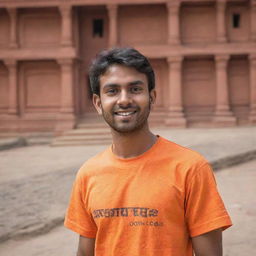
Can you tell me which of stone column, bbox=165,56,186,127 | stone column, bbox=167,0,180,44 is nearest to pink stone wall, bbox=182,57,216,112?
stone column, bbox=165,56,186,127

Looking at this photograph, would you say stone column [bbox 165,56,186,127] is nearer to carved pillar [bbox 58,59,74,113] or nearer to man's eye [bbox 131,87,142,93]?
carved pillar [bbox 58,59,74,113]

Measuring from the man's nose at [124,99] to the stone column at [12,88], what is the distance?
14.0m

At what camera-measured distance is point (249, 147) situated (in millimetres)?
8469

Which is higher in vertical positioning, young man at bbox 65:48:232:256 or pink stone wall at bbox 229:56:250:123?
pink stone wall at bbox 229:56:250:123

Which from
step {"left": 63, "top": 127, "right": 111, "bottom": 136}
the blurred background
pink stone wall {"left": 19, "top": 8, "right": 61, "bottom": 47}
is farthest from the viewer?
pink stone wall {"left": 19, "top": 8, "right": 61, "bottom": 47}

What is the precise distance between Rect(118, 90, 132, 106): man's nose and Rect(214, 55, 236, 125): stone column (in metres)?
13.3

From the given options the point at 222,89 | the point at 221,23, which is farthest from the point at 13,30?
the point at 222,89

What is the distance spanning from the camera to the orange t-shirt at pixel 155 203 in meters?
1.47

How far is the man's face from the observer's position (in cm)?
155

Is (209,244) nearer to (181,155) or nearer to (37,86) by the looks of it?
(181,155)

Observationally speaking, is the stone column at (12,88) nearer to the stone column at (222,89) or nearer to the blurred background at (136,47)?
the blurred background at (136,47)

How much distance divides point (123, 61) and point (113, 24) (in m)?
13.7

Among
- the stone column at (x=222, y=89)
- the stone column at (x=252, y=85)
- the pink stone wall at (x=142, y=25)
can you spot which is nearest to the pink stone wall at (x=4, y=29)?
the pink stone wall at (x=142, y=25)

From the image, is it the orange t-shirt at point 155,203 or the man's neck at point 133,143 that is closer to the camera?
the orange t-shirt at point 155,203
